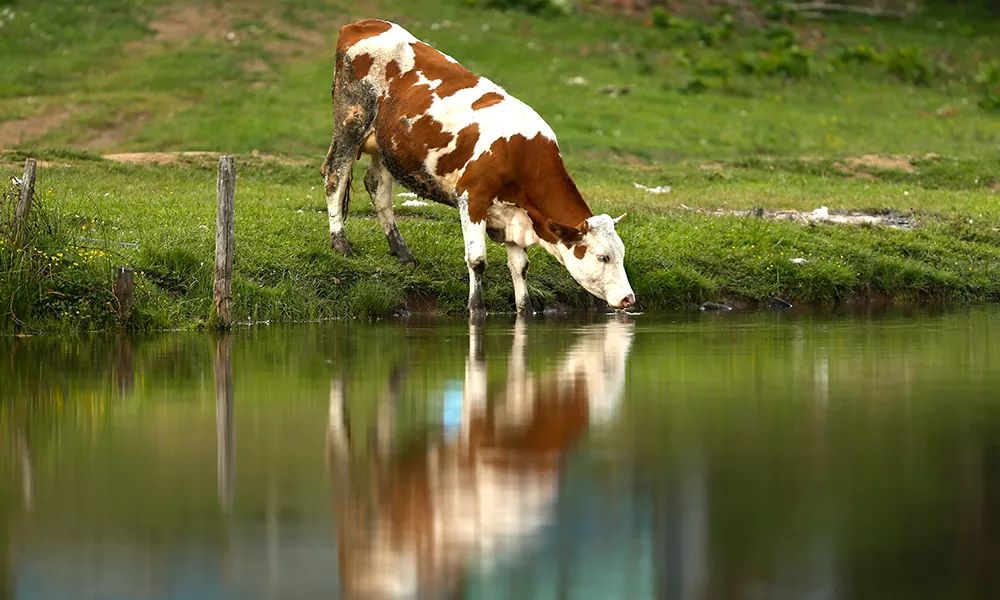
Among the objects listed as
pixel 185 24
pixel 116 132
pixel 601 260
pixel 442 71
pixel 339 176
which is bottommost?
pixel 601 260

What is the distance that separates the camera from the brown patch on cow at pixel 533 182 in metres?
17.2

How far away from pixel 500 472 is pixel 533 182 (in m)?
8.89

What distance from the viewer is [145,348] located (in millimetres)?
14672

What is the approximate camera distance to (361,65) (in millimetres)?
18828

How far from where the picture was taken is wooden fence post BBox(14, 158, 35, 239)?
52.1 feet

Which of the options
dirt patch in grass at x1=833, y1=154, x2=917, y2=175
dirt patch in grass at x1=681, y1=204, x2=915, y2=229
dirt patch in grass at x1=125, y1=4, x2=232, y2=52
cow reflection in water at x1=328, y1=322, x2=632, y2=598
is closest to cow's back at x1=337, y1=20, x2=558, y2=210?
cow reflection in water at x1=328, y1=322, x2=632, y2=598

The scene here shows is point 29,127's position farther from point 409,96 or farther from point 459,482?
point 459,482

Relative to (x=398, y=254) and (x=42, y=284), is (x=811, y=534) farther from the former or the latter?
(x=398, y=254)

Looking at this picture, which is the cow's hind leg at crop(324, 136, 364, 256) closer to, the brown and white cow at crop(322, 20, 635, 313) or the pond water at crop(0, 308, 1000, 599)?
the brown and white cow at crop(322, 20, 635, 313)

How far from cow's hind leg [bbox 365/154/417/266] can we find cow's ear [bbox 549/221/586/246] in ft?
7.52

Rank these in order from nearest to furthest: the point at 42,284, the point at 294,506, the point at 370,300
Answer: the point at 294,506, the point at 42,284, the point at 370,300

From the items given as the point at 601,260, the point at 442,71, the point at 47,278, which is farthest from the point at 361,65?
the point at 47,278

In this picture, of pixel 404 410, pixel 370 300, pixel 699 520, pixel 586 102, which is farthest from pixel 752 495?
pixel 586 102

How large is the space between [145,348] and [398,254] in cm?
471
